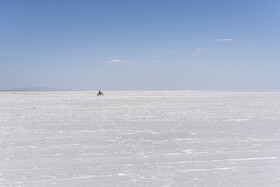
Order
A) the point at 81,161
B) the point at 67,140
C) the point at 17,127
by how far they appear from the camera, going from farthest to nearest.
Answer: the point at 17,127, the point at 67,140, the point at 81,161

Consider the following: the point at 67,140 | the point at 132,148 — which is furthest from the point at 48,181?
the point at 67,140

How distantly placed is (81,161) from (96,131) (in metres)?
3.65

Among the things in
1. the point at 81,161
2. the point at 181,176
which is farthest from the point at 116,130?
the point at 181,176

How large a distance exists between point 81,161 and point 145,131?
12.3ft

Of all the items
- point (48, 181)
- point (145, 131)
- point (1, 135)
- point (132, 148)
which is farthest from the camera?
point (145, 131)

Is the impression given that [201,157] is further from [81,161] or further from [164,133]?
[164,133]

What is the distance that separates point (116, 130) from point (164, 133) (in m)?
1.47

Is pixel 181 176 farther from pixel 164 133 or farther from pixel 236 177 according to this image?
pixel 164 133

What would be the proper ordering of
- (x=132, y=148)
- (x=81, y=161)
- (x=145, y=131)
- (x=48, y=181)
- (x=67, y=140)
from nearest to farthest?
(x=48, y=181) → (x=81, y=161) → (x=132, y=148) → (x=67, y=140) → (x=145, y=131)

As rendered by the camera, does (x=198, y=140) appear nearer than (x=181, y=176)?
No

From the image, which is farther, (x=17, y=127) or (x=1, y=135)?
(x=17, y=127)

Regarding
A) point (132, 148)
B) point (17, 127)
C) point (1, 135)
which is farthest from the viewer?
point (17, 127)

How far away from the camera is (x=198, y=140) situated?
7926 millimetres

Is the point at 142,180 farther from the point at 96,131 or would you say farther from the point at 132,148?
the point at 96,131
